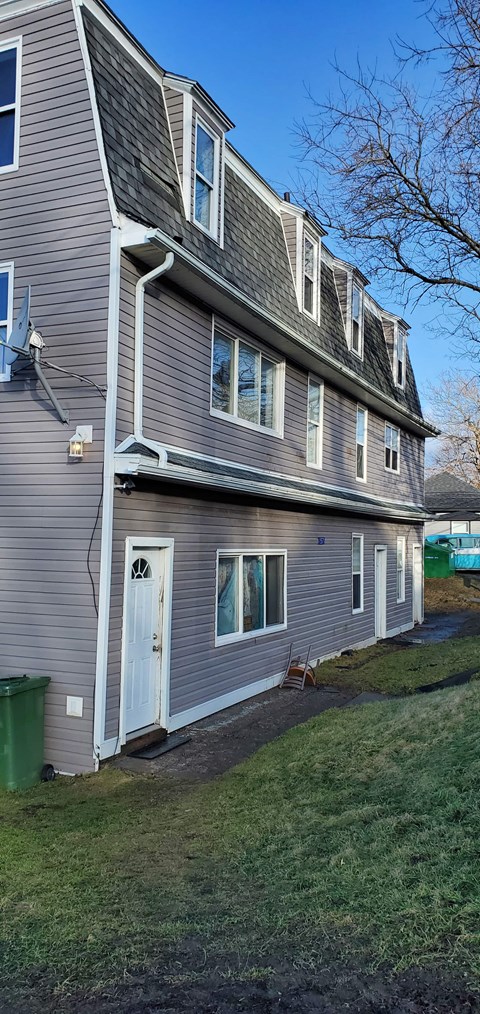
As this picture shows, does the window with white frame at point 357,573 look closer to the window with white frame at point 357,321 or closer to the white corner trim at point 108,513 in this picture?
the window with white frame at point 357,321

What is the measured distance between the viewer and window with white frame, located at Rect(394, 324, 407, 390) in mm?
18328

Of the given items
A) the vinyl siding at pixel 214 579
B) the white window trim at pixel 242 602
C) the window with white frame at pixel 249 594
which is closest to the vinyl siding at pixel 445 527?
the vinyl siding at pixel 214 579

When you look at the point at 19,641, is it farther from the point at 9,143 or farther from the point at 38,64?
the point at 38,64

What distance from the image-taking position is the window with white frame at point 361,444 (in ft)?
51.6

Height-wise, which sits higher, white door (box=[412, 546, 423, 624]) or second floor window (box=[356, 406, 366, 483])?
second floor window (box=[356, 406, 366, 483])

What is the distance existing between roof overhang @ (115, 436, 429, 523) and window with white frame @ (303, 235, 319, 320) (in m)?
3.12

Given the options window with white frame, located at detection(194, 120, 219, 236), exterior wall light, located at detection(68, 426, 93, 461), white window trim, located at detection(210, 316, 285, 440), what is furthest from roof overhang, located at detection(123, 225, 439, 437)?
exterior wall light, located at detection(68, 426, 93, 461)

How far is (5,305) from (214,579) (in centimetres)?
419

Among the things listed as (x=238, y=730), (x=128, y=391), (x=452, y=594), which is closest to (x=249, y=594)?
(x=238, y=730)

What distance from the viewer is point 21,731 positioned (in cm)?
658

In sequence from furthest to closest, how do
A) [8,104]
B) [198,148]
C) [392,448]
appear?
1. [392,448]
2. [198,148]
3. [8,104]

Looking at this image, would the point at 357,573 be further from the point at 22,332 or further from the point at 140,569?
the point at 22,332

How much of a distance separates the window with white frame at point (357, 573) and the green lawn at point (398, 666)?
1.01 meters

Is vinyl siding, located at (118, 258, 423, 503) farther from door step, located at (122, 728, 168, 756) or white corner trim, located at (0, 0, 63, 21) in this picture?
door step, located at (122, 728, 168, 756)
